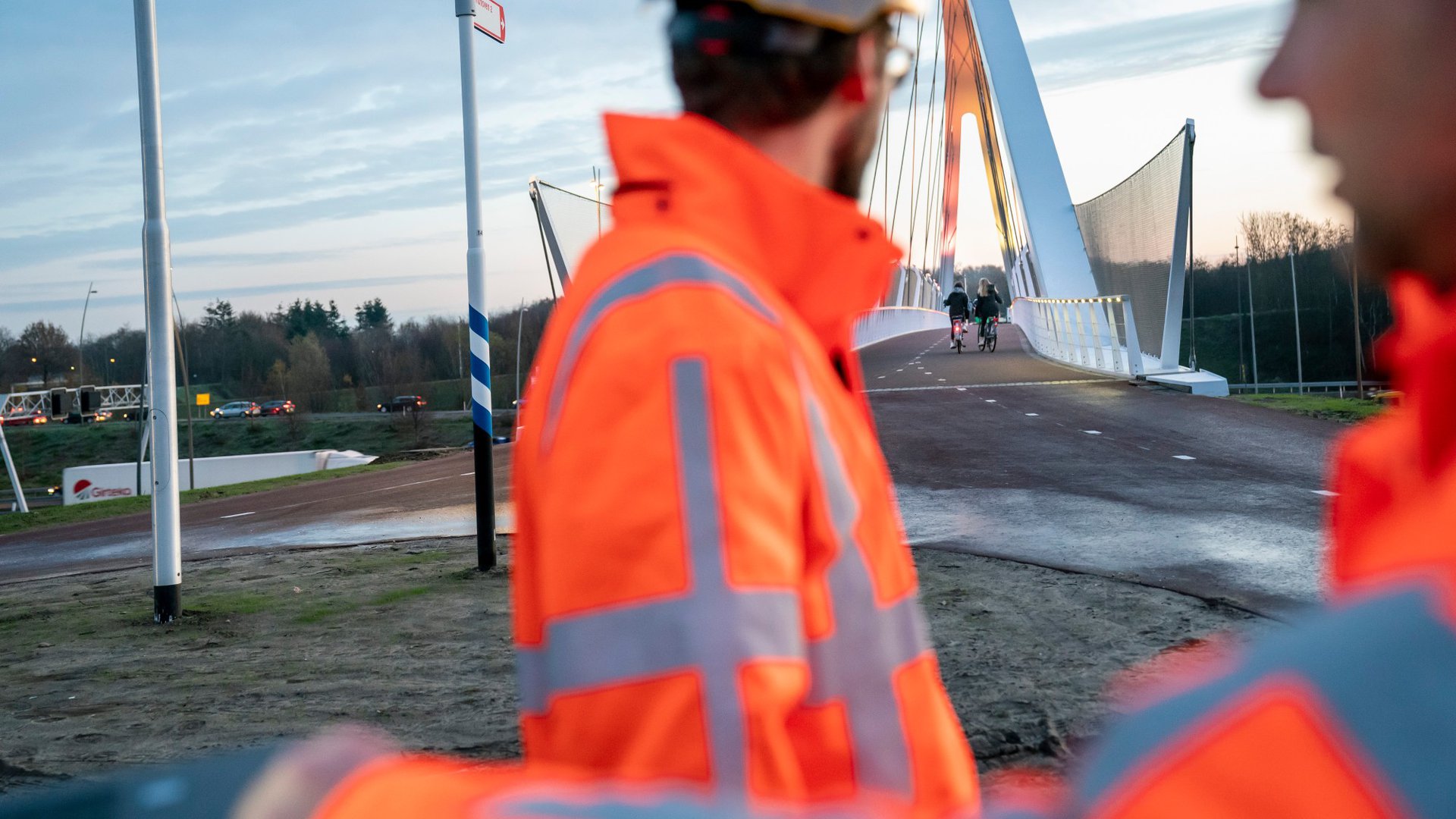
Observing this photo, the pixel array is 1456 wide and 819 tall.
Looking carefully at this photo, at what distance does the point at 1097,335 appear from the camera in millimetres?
22812

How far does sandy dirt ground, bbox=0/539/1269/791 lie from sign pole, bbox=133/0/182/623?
442 millimetres

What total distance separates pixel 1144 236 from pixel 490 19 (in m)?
16.2

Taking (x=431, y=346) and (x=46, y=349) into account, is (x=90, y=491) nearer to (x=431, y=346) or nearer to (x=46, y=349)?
(x=46, y=349)

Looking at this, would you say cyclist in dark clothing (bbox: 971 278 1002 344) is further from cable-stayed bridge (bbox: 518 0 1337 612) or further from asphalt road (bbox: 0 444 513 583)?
asphalt road (bbox: 0 444 513 583)

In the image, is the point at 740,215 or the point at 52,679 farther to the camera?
the point at 52,679

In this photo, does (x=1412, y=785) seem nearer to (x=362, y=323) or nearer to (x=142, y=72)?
(x=142, y=72)

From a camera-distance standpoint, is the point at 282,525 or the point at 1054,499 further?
the point at 282,525

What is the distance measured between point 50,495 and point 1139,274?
64.5 metres

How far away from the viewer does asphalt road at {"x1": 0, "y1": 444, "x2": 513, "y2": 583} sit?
11078mm

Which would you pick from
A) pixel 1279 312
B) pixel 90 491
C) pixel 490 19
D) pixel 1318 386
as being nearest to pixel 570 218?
pixel 490 19

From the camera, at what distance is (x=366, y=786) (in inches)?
19.1

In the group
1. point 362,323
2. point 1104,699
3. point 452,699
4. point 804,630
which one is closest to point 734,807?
point 804,630

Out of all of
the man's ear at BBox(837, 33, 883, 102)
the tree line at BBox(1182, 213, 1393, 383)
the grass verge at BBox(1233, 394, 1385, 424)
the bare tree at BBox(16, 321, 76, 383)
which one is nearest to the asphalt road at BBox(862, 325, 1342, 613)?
the grass verge at BBox(1233, 394, 1385, 424)

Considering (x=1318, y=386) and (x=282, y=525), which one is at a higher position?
(x=1318, y=386)
